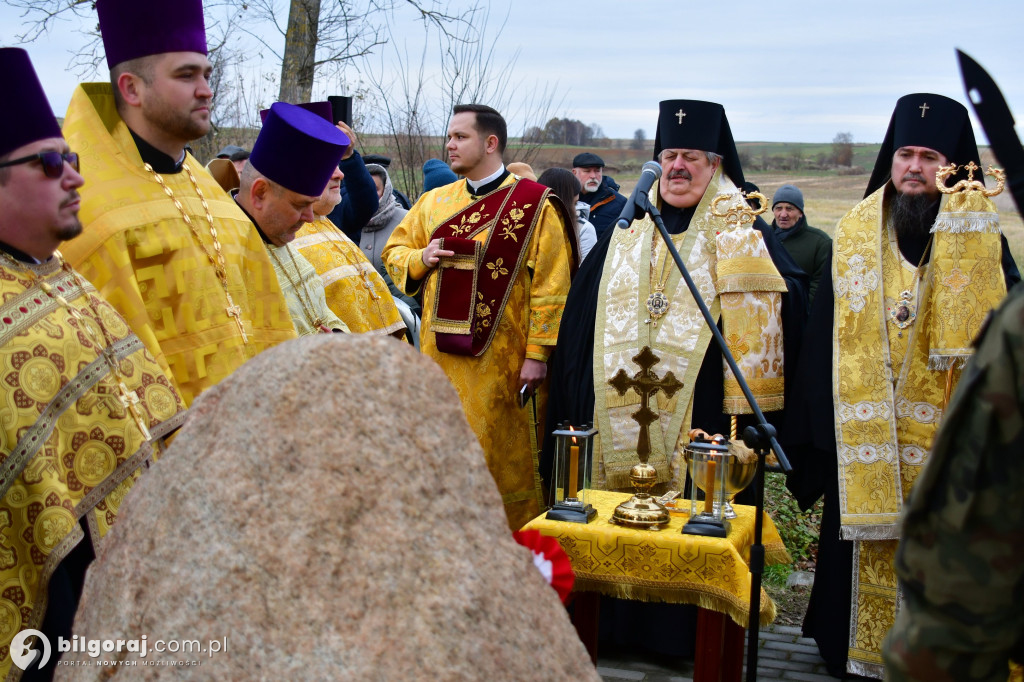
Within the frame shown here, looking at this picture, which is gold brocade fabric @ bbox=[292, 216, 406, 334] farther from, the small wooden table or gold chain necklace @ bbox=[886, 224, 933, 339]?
gold chain necklace @ bbox=[886, 224, 933, 339]

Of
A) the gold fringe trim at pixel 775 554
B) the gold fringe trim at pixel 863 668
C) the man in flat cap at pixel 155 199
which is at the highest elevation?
the man in flat cap at pixel 155 199

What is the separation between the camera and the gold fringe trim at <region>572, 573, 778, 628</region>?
3592mm

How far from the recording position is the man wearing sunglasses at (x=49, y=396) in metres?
2.49

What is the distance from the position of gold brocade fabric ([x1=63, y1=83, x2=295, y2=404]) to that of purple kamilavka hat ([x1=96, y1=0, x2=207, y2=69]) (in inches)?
5.9

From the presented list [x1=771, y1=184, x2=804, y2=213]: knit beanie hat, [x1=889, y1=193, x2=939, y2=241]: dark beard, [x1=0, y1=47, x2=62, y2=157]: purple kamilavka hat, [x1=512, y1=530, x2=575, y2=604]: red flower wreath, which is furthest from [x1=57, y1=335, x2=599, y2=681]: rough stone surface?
[x1=771, y1=184, x2=804, y2=213]: knit beanie hat

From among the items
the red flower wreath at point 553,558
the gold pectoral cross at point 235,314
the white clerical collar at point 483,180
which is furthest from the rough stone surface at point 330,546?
the white clerical collar at point 483,180

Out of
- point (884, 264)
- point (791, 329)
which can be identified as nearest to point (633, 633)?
point (791, 329)

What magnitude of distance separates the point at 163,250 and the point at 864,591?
3.35 m

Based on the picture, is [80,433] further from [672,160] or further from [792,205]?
A: [792,205]

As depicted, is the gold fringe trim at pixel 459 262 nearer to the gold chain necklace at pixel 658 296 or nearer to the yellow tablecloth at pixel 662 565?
the gold chain necklace at pixel 658 296

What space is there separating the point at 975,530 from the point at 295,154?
10.4 feet

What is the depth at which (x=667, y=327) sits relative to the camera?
501 cm

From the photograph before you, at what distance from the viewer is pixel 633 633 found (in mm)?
4859

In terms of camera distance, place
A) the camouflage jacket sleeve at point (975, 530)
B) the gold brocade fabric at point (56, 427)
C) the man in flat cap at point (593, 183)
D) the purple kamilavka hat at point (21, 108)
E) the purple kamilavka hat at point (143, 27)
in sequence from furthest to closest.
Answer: the man in flat cap at point (593, 183), the purple kamilavka hat at point (143, 27), the purple kamilavka hat at point (21, 108), the gold brocade fabric at point (56, 427), the camouflage jacket sleeve at point (975, 530)
